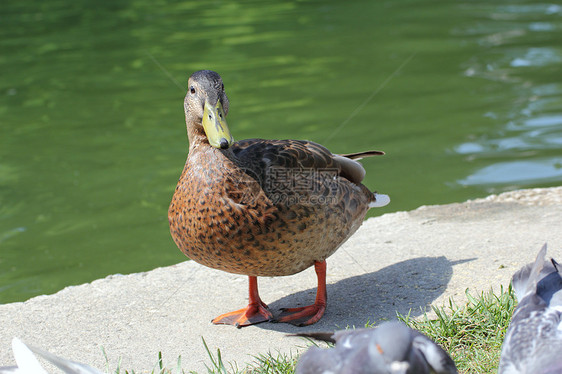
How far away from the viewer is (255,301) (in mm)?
4094

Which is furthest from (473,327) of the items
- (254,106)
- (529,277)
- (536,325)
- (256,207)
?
(254,106)

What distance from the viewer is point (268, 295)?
450 cm

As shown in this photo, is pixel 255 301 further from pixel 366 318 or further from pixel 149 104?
pixel 149 104

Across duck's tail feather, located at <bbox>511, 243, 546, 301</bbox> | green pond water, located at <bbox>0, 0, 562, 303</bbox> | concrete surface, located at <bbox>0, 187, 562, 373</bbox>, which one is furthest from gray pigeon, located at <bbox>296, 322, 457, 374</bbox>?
green pond water, located at <bbox>0, 0, 562, 303</bbox>

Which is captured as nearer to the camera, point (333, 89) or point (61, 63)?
point (333, 89)

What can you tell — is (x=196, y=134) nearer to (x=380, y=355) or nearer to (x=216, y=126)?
(x=216, y=126)

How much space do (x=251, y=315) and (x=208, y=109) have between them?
1233 mm

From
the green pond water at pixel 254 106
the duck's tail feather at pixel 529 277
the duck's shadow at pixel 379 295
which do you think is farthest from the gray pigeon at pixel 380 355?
the green pond water at pixel 254 106

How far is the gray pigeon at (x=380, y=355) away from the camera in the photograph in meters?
2.35

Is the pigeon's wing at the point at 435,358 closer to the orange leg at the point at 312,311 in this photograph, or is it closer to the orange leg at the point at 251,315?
the orange leg at the point at 312,311

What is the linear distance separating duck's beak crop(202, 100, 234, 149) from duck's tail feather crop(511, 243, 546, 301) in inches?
58.9

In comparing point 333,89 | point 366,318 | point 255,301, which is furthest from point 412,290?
point 333,89

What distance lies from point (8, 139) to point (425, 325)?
6.93 meters

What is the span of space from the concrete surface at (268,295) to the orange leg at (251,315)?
0.05m
